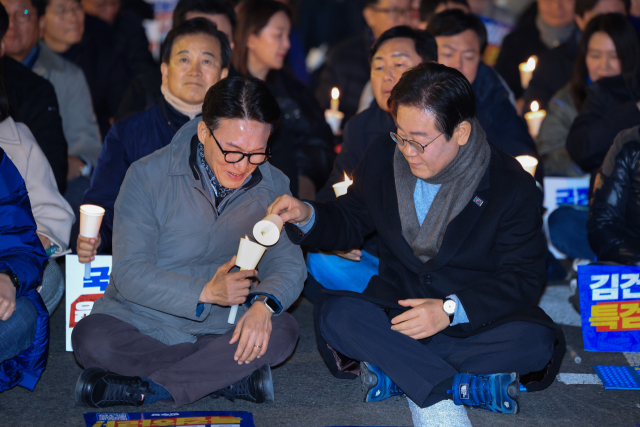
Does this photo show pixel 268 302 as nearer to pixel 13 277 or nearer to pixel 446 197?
pixel 446 197

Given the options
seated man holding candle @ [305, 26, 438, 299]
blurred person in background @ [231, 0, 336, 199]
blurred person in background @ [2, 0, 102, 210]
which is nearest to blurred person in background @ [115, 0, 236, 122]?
blurred person in background @ [231, 0, 336, 199]

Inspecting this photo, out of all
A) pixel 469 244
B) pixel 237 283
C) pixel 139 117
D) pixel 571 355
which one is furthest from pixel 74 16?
pixel 571 355

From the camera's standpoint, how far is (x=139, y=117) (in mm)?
3930

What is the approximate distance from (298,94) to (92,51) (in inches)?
68.0

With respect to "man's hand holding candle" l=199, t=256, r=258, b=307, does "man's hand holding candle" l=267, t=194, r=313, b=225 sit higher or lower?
higher

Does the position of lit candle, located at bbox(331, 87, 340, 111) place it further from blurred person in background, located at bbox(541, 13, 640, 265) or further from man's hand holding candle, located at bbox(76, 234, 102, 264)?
man's hand holding candle, located at bbox(76, 234, 102, 264)

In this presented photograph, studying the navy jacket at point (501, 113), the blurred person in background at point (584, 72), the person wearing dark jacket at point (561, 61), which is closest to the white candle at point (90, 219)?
the navy jacket at point (501, 113)

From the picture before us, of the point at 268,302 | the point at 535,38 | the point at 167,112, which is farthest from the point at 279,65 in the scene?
the point at 535,38

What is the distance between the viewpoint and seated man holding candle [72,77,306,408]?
3047mm

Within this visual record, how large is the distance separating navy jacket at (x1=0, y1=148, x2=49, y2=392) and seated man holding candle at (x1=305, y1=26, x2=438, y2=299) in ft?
4.72

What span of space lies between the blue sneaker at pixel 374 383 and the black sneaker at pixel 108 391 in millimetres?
865

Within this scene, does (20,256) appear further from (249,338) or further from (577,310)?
(577,310)

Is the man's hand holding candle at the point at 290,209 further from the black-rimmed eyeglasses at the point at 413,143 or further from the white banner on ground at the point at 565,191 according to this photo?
the white banner on ground at the point at 565,191

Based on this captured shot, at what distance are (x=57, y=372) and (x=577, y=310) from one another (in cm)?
280
